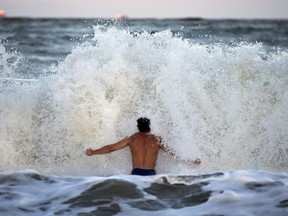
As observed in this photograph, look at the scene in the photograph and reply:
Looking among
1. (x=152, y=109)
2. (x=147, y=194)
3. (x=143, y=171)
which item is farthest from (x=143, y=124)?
(x=152, y=109)

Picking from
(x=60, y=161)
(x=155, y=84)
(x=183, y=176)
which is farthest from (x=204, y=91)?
(x=183, y=176)

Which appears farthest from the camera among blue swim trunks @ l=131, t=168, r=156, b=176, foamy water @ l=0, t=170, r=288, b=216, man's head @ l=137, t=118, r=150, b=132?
man's head @ l=137, t=118, r=150, b=132

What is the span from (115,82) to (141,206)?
4.87 m

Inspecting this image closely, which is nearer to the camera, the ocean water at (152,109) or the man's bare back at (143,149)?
the man's bare back at (143,149)

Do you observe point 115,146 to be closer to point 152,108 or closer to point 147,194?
point 147,194

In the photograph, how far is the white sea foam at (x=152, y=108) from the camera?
311 inches

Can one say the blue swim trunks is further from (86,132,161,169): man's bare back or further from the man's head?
the man's head

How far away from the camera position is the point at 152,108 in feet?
28.4

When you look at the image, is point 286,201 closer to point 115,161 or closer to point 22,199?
point 22,199

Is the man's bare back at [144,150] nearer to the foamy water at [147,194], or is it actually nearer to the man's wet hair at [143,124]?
the man's wet hair at [143,124]

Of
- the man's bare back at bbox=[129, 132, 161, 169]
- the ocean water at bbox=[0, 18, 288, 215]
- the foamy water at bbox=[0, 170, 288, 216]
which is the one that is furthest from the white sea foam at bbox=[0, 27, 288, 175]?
the foamy water at bbox=[0, 170, 288, 216]

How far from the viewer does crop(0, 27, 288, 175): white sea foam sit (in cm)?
790

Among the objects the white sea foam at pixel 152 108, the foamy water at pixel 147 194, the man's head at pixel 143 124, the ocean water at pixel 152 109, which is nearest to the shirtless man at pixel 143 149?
the man's head at pixel 143 124

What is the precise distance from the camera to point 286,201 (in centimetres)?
431
